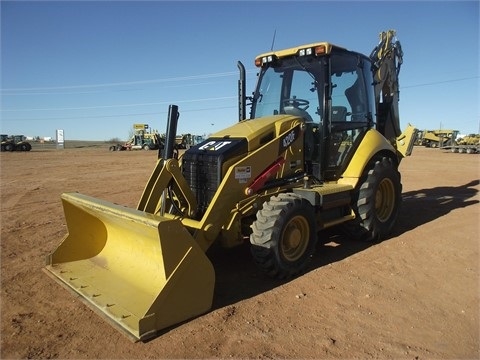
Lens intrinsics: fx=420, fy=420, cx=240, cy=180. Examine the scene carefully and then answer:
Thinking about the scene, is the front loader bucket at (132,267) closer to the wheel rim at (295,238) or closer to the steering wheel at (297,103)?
the wheel rim at (295,238)

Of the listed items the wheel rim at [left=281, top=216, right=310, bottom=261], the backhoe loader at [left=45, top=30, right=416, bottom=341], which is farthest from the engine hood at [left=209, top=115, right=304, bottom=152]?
the wheel rim at [left=281, top=216, right=310, bottom=261]

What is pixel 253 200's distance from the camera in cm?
516

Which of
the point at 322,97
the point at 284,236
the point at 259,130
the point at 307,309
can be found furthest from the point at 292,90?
the point at 307,309

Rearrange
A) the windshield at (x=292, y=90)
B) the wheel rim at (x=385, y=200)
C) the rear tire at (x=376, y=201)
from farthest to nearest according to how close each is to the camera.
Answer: the wheel rim at (x=385, y=200), the rear tire at (x=376, y=201), the windshield at (x=292, y=90)

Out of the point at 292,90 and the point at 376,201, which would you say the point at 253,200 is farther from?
the point at 376,201

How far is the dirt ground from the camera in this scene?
357 centimetres

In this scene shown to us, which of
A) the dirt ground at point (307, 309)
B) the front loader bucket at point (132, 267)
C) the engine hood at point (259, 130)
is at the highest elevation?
the engine hood at point (259, 130)

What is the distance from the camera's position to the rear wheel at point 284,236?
15.5ft

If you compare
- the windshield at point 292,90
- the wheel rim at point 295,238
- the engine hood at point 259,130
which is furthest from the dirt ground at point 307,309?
the windshield at point 292,90

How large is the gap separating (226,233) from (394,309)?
6.47 feet

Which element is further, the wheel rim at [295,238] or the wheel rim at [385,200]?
the wheel rim at [385,200]

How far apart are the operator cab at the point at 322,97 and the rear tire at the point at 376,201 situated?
0.45 m

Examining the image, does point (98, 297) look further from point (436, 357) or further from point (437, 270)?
point (437, 270)

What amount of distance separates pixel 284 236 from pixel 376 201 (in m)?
2.54
